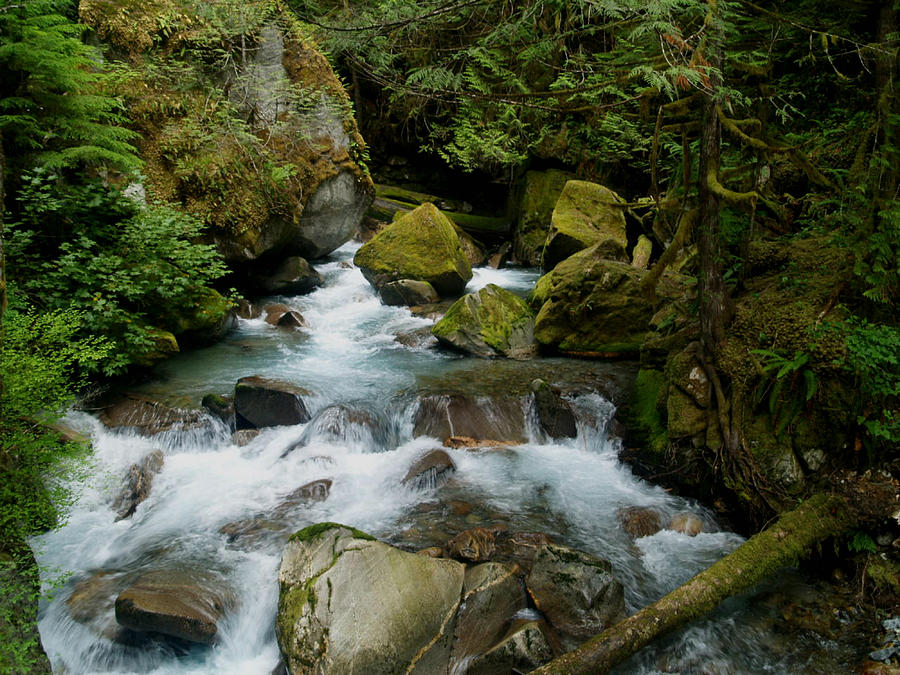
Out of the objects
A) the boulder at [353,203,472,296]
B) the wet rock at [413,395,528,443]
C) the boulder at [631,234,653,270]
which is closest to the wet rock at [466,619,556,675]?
the wet rock at [413,395,528,443]

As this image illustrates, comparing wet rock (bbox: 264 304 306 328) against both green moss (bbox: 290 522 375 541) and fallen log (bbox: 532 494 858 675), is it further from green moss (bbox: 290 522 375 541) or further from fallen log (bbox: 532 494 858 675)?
fallen log (bbox: 532 494 858 675)

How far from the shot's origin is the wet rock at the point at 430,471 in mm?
6367

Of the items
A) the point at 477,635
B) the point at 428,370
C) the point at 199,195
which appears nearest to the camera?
the point at 477,635

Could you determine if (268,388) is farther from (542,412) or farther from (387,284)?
(387,284)

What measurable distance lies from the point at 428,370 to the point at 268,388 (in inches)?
111

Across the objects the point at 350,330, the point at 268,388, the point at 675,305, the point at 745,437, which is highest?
the point at 675,305

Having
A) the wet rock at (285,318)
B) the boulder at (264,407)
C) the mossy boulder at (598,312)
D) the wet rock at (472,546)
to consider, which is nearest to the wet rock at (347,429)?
the boulder at (264,407)

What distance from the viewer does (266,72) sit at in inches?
462

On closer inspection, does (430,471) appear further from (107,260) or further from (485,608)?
(107,260)

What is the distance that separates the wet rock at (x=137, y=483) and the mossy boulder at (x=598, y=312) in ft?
21.0

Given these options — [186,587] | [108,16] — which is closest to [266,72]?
[108,16]

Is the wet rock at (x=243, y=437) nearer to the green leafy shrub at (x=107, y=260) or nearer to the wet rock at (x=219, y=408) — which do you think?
the wet rock at (x=219, y=408)

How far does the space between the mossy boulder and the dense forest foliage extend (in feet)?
5.14

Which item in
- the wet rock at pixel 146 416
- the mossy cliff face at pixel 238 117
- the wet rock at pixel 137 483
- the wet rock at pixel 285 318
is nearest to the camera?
the wet rock at pixel 137 483
